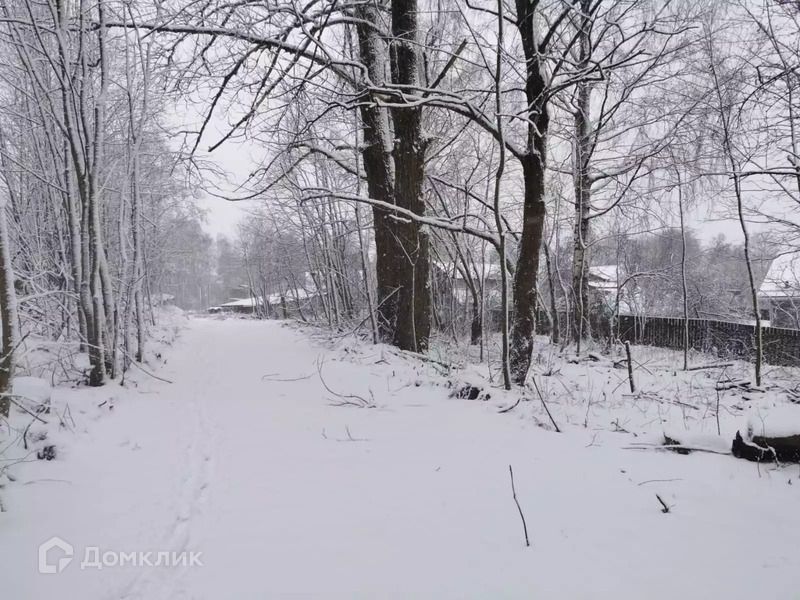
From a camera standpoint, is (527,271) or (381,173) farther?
(381,173)

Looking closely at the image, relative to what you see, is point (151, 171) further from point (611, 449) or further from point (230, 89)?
point (611, 449)

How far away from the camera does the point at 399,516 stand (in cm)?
234

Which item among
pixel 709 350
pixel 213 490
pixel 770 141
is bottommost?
pixel 709 350

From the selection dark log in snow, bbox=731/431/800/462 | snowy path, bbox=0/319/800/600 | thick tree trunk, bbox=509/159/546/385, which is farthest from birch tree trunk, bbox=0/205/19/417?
dark log in snow, bbox=731/431/800/462

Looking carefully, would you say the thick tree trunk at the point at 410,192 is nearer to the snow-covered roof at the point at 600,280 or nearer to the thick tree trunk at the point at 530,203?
the thick tree trunk at the point at 530,203

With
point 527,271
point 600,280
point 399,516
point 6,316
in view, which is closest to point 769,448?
point 399,516

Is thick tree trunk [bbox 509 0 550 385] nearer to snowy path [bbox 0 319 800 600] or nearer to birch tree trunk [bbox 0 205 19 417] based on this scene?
snowy path [bbox 0 319 800 600]

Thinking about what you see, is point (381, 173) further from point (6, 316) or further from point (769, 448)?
point (769, 448)

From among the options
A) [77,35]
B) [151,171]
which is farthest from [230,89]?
[151,171]

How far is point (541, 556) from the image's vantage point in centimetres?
192

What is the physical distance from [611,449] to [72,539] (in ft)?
11.8

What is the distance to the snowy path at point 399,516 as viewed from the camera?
71.4 inches

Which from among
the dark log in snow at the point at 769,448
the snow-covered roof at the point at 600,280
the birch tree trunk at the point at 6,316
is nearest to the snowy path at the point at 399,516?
the dark log in snow at the point at 769,448

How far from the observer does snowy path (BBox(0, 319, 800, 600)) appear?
5.95 ft
